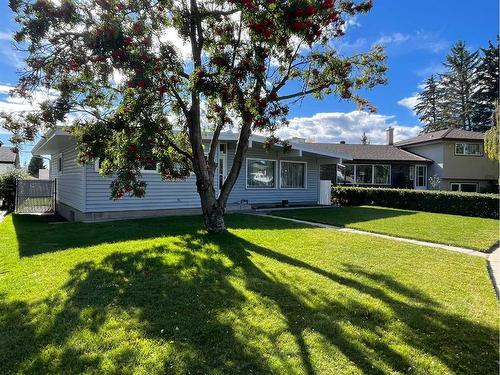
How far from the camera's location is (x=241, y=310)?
399cm

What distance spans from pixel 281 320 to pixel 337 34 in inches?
247

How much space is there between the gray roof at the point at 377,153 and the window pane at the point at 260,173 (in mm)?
11077

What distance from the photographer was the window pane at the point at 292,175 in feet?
53.3

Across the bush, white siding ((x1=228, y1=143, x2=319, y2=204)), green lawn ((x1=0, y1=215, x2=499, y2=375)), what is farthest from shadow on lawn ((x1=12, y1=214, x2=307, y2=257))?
the bush

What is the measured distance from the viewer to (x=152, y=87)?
20.8 ft

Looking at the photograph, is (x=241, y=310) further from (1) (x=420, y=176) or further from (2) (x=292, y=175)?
(1) (x=420, y=176)

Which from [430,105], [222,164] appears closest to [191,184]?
[222,164]

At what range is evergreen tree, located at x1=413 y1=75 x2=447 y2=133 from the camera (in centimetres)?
4991

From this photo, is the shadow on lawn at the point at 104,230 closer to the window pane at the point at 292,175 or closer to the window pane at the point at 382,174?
the window pane at the point at 292,175

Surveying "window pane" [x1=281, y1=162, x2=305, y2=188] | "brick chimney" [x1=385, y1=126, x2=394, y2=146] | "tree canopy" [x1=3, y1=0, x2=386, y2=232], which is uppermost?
"brick chimney" [x1=385, y1=126, x2=394, y2=146]

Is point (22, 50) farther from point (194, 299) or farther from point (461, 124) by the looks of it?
point (461, 124)

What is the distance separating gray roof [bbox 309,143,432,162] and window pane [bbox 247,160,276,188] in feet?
36.3

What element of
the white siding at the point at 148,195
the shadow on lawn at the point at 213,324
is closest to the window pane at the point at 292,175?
the white siding at the point at 148,195

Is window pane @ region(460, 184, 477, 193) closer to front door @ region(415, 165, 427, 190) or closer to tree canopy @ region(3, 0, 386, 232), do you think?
front door @ region(415, 165, 427, 190)
